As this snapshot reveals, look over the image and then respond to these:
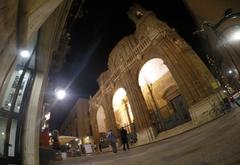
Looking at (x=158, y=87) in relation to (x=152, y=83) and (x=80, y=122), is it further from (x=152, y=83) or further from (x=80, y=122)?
(x=80, y=122)

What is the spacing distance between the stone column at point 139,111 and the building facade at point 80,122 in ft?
46.4

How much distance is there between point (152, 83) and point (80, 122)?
18136 millimetres

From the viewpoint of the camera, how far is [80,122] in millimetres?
33562

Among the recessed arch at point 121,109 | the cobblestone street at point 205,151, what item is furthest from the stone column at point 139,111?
the cobblestone street at point 205,151

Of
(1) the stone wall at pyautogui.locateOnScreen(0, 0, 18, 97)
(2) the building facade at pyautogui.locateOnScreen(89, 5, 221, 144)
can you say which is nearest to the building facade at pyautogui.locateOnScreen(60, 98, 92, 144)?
(2) the building facade at pyautogui.locateOnScreen(89, 5, 221, 144)

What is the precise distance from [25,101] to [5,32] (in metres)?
5.69

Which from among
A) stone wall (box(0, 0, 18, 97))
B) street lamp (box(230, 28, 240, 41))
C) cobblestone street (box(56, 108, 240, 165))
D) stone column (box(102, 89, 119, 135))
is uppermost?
stone column (box(102, 89, 119, 135))

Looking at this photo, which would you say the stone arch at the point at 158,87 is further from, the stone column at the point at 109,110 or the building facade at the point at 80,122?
the building facade at the point at 80,122

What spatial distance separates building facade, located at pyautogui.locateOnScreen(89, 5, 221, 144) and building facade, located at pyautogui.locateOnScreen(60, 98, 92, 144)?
4222 mm

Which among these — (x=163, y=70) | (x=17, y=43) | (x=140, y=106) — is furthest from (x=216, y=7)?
(x=163, y=70)

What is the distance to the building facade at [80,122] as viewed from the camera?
3144 cm

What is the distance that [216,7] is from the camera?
387 centimetres

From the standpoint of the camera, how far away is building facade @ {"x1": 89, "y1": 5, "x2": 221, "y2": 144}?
576 inches

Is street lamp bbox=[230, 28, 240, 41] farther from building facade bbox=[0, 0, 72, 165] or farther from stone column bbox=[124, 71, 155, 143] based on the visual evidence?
stone column bbox=[124, 71, 155, 143]
